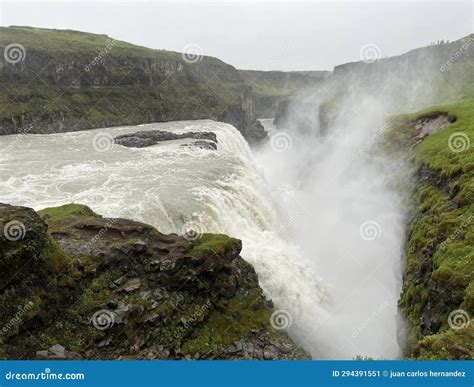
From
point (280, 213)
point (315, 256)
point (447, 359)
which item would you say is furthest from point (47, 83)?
point (447, 359)

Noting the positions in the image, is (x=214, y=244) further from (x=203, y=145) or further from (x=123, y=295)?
(x=203, y=145)

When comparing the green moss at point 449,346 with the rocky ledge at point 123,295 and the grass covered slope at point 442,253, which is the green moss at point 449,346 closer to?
the grass covered slope at point 442,253

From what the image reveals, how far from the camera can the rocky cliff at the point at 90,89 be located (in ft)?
272

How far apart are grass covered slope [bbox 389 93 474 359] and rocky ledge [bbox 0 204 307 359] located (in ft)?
20.9

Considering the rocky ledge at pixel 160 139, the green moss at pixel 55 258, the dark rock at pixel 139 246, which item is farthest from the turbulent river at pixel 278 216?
the green moss at pixel 55 258

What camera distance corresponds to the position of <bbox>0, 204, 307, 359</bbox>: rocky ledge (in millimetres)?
13562

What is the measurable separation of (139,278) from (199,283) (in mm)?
2709

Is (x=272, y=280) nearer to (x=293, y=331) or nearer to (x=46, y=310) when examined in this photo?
(x=293, y=331)

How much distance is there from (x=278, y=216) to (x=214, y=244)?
63.7 feet

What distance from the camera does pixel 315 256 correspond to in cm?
3456

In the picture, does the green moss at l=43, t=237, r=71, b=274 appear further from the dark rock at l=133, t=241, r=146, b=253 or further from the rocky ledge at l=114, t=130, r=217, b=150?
the rocky ledge at l=114, t=130, r=217, b=150

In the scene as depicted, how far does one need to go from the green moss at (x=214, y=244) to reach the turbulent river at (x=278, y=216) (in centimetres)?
428

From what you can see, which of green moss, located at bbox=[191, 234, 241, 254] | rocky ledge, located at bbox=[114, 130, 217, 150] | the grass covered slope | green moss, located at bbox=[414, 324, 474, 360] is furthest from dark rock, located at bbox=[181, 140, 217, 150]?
green moss, located at bbox=[414, 324, 474, 360]

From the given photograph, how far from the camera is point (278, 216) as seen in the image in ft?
124
